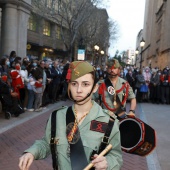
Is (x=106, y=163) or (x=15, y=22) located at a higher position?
(x=15, y=22)

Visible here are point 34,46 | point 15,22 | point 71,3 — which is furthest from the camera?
point 34,46

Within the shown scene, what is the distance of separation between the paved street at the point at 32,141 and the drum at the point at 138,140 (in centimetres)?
271

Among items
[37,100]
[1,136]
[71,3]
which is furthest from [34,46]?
[1,136]

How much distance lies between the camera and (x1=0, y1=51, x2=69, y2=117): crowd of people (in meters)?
9.26

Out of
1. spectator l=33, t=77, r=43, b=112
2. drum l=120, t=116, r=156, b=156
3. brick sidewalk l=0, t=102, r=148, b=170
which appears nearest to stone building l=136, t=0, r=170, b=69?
spectator l=33, t=77, r=43, b=112

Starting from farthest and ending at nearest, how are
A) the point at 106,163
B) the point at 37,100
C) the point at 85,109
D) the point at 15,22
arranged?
the point at 15,22 < the point at 37,100 < the point at 85,109 < the point at 106,163

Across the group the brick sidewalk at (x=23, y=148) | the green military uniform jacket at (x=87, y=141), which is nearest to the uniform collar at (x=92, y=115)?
the green military uniform jacket at (x=87, y=141)

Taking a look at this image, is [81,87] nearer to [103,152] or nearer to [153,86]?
[103,152]

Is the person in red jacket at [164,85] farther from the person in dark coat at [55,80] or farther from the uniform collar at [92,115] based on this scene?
the uniform collar at [92,115]

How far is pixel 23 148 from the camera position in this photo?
6242mm

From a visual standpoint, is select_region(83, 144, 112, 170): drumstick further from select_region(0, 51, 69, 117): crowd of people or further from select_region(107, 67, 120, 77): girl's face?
select_region(0, 51, 69, 117): crowd of people

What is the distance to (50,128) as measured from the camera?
219 cm

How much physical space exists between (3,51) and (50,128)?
46.8 ft

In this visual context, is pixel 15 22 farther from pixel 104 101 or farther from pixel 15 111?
pixel 104 101
